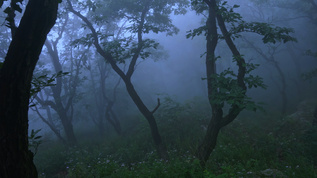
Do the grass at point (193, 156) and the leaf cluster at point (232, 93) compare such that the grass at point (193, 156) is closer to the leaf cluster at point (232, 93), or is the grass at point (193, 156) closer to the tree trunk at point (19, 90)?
the leaf cluster at point (232, 93)

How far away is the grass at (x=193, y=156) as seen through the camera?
Answer: 191 inches

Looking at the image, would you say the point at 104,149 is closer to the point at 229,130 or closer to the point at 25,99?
the point at 229,130

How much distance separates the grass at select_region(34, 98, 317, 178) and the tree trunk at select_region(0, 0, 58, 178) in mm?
2631

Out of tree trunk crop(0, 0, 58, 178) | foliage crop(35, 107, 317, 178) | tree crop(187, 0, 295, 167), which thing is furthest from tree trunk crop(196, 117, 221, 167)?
tree trunk crop(0, 0, 58, 178)

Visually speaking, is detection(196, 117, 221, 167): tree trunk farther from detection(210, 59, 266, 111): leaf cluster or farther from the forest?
detection(210, 59, 266, 111): leaf cluster

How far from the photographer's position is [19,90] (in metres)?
2.56

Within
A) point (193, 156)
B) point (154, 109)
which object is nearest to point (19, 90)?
point (193, 156)

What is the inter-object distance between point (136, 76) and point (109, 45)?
27.7m

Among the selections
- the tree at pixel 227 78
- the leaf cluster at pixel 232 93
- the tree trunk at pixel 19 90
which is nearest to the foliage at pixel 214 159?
the tree at pixel 227 78

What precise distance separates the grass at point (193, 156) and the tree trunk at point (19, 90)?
263 centimetres

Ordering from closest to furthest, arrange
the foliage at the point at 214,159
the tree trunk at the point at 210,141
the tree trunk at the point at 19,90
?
the tree trunk at the point at 19,90 < the foliage at the point at 214,159 < the tree trunk at the point at 210,141

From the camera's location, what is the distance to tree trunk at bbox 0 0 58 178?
243cm

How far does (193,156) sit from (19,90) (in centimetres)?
513

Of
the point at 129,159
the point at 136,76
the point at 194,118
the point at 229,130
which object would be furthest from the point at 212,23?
the point at 136,76
